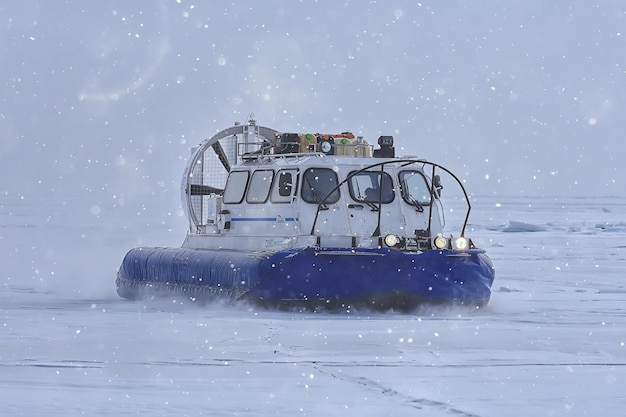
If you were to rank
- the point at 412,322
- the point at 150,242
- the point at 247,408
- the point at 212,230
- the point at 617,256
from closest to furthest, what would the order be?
the point at 247,408, the point at 412,322, the point at 212,230, the point at 617,256, the point at 150,242

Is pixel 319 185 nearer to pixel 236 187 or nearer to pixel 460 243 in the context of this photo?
pixel 236 187

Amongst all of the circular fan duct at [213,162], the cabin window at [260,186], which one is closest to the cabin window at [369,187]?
the cabin window at [260,186]

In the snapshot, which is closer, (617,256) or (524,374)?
(524,374)

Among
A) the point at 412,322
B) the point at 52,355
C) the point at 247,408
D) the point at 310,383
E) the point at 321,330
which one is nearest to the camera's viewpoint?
the point at 247,408

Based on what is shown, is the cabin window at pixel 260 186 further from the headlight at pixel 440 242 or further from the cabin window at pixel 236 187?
the headlight at pixel 440 242

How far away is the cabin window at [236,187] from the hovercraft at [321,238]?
0.06 feet

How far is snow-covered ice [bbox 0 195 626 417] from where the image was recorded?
782 centimetres

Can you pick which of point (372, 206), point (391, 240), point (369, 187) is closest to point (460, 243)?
point (391, 240)

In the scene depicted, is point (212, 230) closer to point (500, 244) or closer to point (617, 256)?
point (617, 256)

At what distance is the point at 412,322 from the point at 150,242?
21.6 metres

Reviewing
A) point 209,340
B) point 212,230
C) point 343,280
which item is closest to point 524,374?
point 209,340

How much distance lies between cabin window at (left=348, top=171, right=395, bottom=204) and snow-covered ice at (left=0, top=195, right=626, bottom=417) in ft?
5.30

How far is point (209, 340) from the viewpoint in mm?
11086

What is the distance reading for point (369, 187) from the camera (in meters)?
15.4
